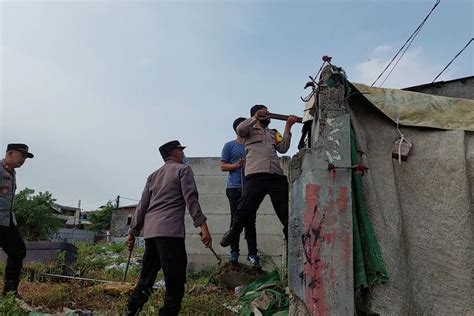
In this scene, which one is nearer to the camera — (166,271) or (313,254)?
(313,254)

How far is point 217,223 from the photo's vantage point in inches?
279

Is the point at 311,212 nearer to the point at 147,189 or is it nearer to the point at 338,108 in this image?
the point at 338,108

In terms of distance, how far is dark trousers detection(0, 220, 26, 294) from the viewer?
510cm

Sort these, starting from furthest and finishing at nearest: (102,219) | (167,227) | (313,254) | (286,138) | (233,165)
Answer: (102,219)
(233,165)
(286,138)
(167,227)
(313,254)

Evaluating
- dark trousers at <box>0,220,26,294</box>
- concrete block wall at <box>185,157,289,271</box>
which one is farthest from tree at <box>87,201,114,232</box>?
dark trousers at <box>0,220,26,294</box>

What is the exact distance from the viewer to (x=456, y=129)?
298 centimetres

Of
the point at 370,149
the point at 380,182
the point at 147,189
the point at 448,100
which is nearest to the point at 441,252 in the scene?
the point at 380,182

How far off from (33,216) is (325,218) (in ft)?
88.0

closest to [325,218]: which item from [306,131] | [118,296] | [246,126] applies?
[306,131]

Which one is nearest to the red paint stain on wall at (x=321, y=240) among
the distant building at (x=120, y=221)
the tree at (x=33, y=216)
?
the tree at (x=33, y=216)

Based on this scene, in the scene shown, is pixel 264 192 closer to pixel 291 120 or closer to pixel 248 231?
pixel 291 120

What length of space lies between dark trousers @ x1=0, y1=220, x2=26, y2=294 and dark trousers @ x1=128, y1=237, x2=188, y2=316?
5.78ft

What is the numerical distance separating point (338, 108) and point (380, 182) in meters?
0.54

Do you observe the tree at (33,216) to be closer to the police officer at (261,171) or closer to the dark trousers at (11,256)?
the dark trousers at (11,256)
